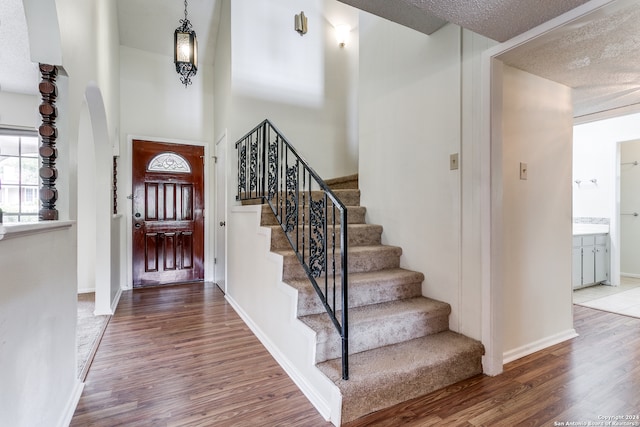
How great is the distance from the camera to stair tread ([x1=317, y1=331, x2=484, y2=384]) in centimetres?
170

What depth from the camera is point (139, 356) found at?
238cm

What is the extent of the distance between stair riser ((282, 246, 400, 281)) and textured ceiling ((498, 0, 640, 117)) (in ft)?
5.53

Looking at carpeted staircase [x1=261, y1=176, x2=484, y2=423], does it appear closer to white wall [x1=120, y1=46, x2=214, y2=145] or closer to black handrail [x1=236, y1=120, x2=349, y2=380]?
black handrail [x1=236, y1=120, x2=349, y2=380]

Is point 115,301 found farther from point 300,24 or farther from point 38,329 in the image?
point 300,24

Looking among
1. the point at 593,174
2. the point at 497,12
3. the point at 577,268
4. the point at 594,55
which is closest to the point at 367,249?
the point at 497,12

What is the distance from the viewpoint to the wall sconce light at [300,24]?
4.11 meters

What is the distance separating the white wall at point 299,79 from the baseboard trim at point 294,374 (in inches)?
91.9

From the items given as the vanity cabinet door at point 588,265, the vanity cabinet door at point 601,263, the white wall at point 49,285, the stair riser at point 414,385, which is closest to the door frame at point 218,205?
the white wall at point 49,285

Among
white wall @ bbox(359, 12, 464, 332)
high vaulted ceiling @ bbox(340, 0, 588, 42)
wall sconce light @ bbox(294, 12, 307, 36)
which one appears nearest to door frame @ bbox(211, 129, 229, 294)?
wall sconce light @ bbox(294, 12, 307, 36)

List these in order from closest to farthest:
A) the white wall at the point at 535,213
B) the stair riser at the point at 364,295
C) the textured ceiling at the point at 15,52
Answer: the stair riser at the point at 364,295 → the white wall at the point at 535,213 → the textured ceiling at the point at 15,52

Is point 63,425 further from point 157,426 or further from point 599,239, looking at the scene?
point 599,239

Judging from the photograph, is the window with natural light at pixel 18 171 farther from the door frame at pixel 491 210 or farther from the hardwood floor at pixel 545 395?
the door frame at pixel 491 210

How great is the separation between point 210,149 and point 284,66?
69.4 inches

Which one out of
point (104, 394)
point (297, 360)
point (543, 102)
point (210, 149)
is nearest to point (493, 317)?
point (297, 360)
